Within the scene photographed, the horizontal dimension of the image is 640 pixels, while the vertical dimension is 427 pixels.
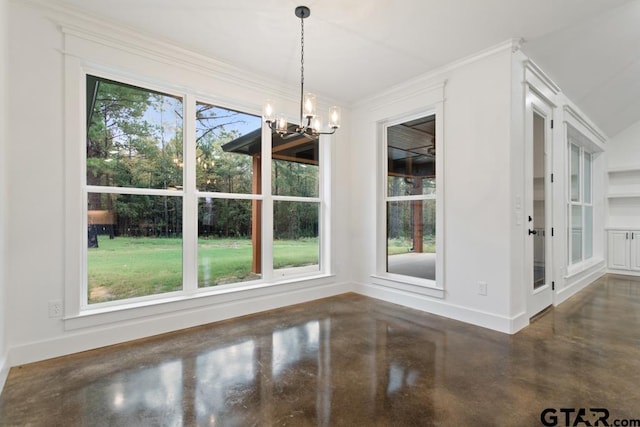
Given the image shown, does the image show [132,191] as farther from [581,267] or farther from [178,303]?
[581,267]

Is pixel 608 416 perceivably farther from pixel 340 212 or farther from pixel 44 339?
pixel 44 339

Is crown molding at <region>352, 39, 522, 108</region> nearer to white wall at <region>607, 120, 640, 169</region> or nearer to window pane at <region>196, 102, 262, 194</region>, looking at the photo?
window pane at <region>196, 102, 262, 194</region>

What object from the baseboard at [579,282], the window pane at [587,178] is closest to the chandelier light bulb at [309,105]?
the baseboard at [579,282]

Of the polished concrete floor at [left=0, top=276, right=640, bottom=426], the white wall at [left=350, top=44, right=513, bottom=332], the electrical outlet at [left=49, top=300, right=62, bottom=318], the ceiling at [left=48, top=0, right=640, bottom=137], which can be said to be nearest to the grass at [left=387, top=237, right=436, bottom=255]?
the white wall at [left=350, top=44, right=513, bottom=332]

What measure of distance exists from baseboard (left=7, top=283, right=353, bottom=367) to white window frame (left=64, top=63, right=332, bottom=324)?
95mm

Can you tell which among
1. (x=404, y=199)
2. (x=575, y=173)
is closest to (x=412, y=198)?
(x=404, y=199)

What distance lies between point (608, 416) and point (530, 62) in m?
3.27

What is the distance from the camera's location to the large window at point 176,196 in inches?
116

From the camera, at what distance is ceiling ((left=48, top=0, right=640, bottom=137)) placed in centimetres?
259

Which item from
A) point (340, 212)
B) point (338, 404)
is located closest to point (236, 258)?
point (340, 212)

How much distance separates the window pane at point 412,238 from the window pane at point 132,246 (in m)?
2.86

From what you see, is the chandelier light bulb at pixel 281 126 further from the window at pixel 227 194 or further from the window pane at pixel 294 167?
the window pane at pixel 294 167

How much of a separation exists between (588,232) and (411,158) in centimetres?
422

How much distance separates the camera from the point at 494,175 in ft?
10.6
